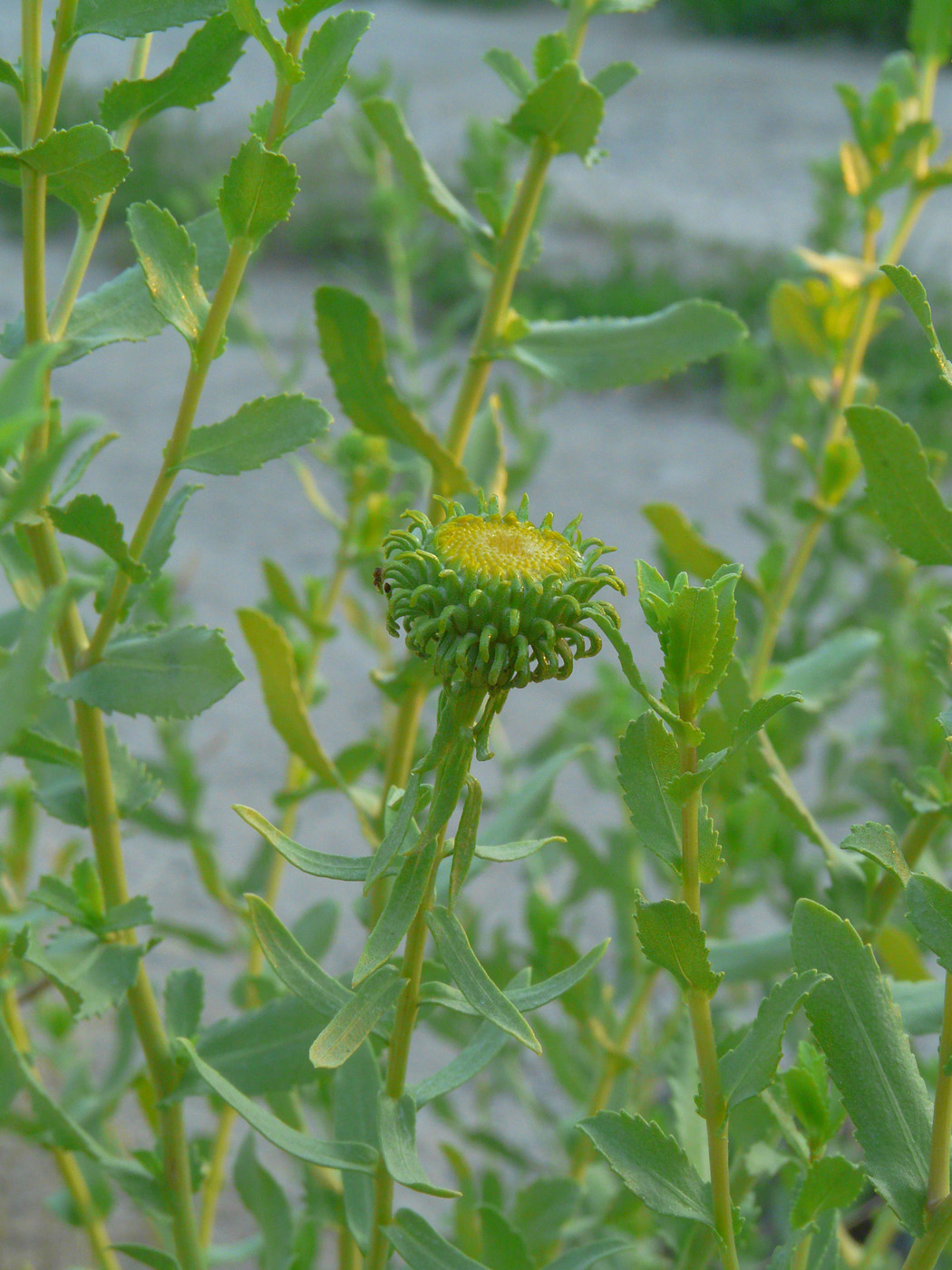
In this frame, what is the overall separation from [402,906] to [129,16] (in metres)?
0.22

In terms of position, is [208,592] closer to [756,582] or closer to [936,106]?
[756,582]

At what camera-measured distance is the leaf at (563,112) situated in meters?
0.38

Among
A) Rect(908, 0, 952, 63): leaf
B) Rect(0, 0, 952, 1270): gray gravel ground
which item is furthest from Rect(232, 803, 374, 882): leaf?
Rect(0, 0, 952, 1270): gray gravel ground

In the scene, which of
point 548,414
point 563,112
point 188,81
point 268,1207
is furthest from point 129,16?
point 548,414

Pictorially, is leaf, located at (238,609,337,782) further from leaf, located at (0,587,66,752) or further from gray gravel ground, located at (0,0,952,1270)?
gray gravel ground, located at (0,0,952,1270)

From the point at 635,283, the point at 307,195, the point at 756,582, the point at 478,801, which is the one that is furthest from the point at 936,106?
the point at 478,801

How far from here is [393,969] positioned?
290 millimetres

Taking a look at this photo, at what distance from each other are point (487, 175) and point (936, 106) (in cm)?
321

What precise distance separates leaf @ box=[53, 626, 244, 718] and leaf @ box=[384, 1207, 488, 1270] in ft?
0.42

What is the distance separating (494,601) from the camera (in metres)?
0.26

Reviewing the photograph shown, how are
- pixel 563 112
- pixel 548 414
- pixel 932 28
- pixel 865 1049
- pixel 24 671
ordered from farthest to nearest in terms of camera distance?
pixel 548 414 → pixel 932 28 → pixel 563 112 → pixel 865 1049 → pixel 24 671

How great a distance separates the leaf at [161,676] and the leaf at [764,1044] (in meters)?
0.14

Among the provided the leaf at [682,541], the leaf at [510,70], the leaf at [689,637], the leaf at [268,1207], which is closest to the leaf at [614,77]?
the leaf at [510,70]

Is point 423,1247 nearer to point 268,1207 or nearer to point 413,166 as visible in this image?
point 268,1207
